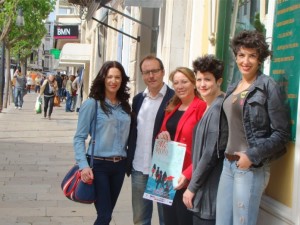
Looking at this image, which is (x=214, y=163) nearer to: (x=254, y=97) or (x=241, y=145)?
(x=241, y=145)

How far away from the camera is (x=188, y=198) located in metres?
4.02

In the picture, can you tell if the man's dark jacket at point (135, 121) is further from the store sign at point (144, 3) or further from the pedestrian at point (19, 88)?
the pedestrian at point (19, 88)

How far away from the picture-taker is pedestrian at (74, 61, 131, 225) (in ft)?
15.6

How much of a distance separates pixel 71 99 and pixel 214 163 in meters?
23.6

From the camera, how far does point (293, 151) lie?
387cm

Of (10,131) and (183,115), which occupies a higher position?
(183,115)

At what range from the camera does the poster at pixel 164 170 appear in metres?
4.35

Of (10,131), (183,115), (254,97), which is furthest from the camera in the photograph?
(10,131)

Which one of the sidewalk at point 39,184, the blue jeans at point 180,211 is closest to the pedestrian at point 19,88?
the sidewalk at point 39,184

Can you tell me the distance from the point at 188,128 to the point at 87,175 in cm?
95

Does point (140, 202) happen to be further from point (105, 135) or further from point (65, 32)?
point (65, 32)

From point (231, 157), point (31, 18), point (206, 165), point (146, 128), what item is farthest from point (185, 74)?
point (31, 18)

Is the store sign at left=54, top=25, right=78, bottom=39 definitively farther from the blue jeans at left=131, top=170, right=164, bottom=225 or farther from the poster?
the poster

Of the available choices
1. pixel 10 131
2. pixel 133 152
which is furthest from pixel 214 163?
pixel 10 131
